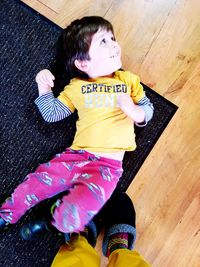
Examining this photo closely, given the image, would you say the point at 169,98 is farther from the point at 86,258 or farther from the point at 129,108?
the point at 86,258

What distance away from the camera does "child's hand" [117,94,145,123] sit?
3.24 ft

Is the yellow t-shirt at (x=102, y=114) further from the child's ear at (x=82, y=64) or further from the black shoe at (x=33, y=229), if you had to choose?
the black shoe at (x=33, y=229)

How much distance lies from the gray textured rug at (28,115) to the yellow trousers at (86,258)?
0.47 feet

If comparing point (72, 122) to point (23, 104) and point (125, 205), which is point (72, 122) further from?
point (125, 205)

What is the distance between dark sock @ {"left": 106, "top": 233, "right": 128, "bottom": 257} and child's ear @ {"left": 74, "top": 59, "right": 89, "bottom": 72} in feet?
1.55

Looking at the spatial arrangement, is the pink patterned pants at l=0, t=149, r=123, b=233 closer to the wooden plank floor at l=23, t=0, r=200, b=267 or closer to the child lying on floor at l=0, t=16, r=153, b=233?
the child lying on floor at l=0, t=16, r=153, b=233

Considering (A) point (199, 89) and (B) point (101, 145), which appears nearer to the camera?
(B) point (101, 145)

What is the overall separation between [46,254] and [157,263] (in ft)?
1.06

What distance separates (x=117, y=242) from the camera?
1.04 m

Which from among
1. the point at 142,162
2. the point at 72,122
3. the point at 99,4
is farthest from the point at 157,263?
the point at 99,4

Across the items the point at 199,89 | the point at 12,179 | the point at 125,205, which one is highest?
the point at 199,89

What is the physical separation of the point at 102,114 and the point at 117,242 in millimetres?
355

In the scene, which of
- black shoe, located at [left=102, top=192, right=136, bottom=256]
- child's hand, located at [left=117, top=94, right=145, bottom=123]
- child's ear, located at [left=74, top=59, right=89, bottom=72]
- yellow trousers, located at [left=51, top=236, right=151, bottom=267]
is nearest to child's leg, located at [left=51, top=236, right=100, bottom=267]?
yellow trousers, located at [left=51, top=236, right=151, bottom=267]

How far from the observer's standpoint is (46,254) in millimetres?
1083
